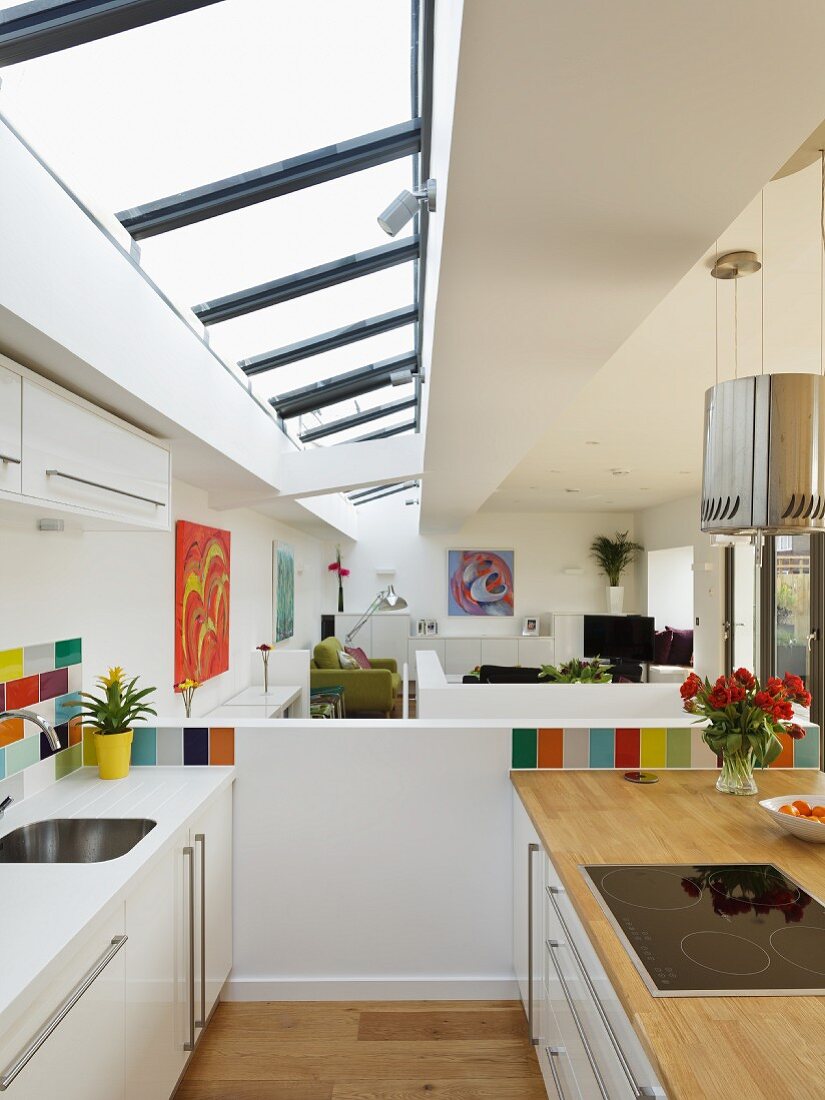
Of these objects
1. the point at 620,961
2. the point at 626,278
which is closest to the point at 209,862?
the point at 620,961

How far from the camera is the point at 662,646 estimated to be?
346 inches

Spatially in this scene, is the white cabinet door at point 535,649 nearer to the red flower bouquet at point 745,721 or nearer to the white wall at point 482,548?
the white wall at point 482,548

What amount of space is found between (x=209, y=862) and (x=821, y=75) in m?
2.31

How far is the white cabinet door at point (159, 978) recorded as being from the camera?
164cm

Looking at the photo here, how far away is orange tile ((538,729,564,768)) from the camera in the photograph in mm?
2467

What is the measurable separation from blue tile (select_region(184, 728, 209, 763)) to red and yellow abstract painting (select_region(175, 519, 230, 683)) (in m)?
1.46

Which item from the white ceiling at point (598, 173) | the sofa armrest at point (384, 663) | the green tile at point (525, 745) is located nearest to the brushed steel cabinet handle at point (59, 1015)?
the green tile at point (525, 745)

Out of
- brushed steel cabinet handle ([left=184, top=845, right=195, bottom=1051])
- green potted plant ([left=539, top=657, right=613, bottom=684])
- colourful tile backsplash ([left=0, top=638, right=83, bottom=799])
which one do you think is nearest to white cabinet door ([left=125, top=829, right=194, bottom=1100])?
brushed steel cabinet handle ([left=184, top=845, right=195, bottom=1051])

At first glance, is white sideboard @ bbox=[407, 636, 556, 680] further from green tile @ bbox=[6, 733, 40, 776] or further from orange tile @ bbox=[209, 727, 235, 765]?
green tile @ bbox=[6, 733, 40, 776]

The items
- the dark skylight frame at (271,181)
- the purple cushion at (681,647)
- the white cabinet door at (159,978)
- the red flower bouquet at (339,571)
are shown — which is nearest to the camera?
the white cabinet door at (159,978)

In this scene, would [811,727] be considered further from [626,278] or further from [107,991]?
[107,991]

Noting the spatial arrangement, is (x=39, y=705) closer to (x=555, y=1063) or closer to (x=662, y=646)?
(x=555, y=1063)

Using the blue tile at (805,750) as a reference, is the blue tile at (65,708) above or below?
above

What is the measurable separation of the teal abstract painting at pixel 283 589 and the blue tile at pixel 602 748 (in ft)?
14.6
